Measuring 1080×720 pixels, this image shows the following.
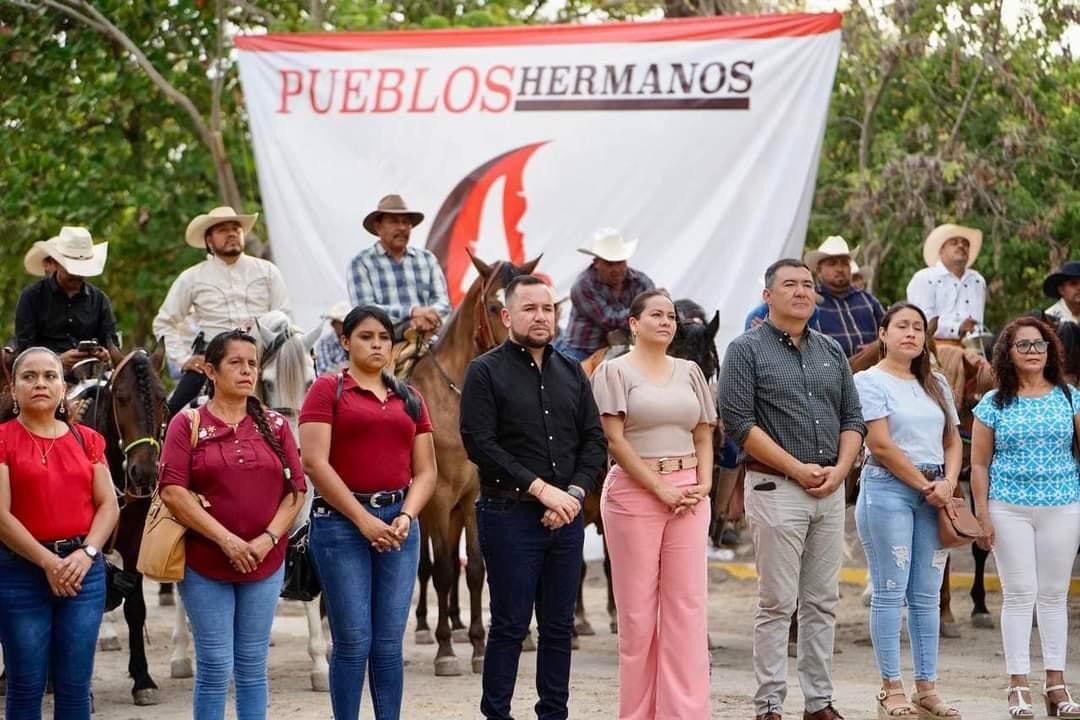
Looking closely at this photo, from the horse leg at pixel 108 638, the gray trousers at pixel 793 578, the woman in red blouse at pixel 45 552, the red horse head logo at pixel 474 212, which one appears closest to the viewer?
the woman in red blouse at pixel 45 552

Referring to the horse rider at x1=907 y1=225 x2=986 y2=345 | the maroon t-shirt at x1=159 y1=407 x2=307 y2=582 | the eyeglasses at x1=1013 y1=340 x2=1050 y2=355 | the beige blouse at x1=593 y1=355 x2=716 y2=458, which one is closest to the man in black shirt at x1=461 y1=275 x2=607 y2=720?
the beige blouse at x1=593 y1=355 x2=716 y2=458

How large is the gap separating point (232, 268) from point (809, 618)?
16.4ft

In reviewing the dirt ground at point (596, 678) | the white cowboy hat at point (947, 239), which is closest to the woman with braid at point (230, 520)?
the dirt ground at point (596, 678)

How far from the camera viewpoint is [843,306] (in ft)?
41.2

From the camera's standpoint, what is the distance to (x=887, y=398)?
8734mm

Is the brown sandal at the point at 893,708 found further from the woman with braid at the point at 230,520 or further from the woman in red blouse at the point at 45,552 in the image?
the woman in red blouse at the point at 45,552

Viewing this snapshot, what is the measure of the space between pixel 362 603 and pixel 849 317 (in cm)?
602

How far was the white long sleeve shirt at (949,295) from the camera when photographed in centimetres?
1360

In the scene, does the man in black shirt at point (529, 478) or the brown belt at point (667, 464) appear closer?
the man in black shirt at point (529, 478)

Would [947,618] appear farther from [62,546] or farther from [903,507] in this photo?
[62,546]

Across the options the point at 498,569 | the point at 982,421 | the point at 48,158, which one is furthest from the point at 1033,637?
the point at 48,158

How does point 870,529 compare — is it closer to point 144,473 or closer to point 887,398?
point 887,398

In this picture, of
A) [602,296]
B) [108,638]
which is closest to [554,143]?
[602,296]

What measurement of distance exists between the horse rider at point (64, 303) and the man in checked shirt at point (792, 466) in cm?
476
